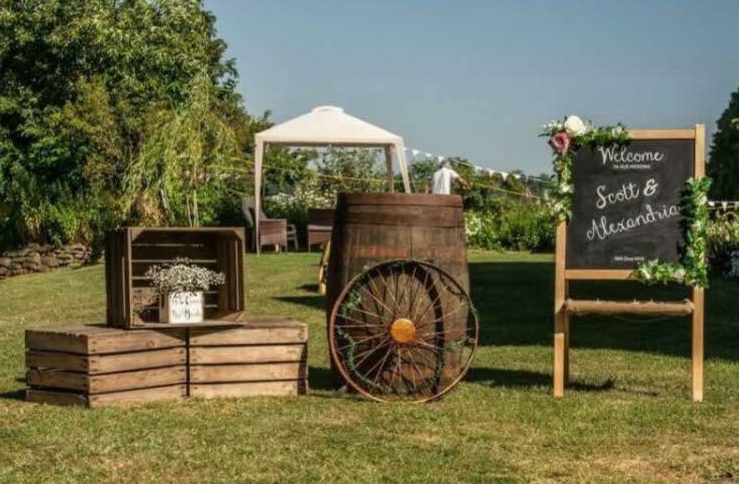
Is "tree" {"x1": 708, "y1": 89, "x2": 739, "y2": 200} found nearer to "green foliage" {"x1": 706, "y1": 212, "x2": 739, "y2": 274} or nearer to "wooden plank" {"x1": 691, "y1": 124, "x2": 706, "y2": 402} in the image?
"green foliage" {"x1": 706, "y1": 212, "x2": 739, "y2": 274}

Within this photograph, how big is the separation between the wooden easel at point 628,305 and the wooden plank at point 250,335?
1.54 meters

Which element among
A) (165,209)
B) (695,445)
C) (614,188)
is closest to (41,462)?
(695,445)

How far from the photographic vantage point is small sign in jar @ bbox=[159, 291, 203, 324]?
24.7ft

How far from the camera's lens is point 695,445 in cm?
617

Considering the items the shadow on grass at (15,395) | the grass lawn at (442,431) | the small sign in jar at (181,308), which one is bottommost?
the shadow on grass at (15,395)

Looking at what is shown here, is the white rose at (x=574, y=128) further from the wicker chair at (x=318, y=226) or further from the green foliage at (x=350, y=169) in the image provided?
the green foliage at (x=350, y=169)

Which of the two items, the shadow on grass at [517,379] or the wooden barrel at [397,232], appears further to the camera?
the shadow on grass at [517,379]

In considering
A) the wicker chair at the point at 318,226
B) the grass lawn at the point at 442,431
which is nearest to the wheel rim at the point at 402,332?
the grass lawn at the point at 442,431

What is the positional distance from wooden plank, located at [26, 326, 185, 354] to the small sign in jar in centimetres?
9

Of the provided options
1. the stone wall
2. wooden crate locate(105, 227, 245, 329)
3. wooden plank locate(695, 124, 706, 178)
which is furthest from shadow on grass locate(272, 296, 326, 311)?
the stone wall

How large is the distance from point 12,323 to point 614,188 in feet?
23.1

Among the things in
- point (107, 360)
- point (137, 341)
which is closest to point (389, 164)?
point (137, 341)

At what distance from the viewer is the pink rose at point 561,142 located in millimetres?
7656

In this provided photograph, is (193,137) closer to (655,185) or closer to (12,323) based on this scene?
(12,323)
